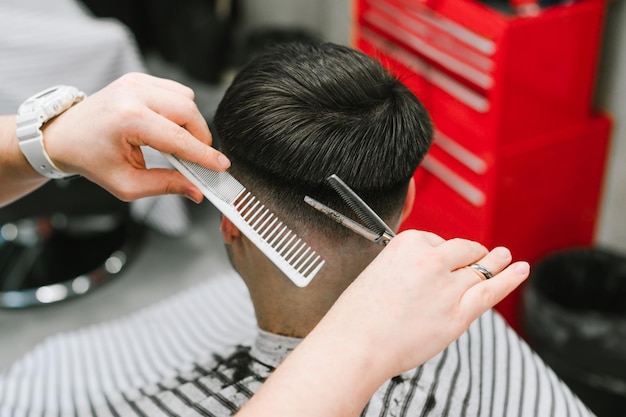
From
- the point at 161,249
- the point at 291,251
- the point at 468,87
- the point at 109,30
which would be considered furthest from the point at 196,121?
the point at 161,249

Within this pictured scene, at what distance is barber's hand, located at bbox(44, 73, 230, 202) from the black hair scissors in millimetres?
165

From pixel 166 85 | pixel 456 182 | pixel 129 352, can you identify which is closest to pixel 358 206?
pixel 166 85

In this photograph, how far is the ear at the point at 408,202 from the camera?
115 centimetres

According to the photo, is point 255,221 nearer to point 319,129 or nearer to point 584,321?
point 319,129

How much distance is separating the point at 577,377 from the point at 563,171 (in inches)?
24.9

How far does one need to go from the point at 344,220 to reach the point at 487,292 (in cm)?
24

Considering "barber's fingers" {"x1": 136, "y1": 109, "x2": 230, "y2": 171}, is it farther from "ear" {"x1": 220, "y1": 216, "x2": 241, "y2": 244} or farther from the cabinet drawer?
the cabinet drawer

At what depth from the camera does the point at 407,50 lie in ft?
7.24

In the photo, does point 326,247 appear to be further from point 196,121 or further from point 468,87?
point 468,87

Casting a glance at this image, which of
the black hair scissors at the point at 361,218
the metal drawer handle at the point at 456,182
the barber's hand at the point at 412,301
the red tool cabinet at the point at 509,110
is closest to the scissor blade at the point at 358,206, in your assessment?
the black hair scissors at the point at 361,218

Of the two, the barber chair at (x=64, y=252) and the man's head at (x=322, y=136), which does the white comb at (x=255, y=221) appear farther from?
the barber chair at (x=64, y=252)

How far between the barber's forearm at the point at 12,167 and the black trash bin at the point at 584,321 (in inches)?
56.4

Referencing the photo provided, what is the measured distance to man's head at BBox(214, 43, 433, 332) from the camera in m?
1.00

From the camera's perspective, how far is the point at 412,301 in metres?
0.77
